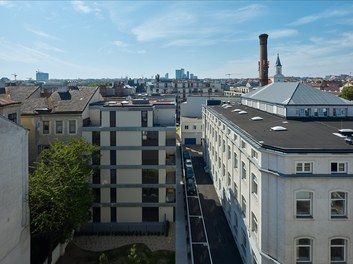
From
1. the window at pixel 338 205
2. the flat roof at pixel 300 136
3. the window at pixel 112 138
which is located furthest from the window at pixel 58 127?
the window at pixel 338 205

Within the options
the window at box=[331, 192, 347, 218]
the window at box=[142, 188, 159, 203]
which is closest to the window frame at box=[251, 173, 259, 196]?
the window at box=[331, 192, 347, 218]

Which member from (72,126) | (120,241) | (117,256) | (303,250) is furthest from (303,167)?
(72,126)

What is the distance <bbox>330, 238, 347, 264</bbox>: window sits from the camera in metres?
24.9

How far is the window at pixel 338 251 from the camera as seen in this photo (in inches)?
981

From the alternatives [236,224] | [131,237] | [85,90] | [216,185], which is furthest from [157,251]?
[85,90]

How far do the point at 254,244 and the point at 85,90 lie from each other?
30272 millimetres

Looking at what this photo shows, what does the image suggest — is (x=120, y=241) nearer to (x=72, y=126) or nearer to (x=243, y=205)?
(x=72, y=126)

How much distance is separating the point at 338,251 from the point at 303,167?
22.5ft

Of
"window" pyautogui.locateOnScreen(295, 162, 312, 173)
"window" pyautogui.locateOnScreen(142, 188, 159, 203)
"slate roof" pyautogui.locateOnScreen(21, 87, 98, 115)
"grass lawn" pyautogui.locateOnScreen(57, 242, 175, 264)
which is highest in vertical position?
"slate roof" pyautogui.locateOnScreen(21, 87, 98, 115)

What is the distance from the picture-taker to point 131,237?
1560 inches

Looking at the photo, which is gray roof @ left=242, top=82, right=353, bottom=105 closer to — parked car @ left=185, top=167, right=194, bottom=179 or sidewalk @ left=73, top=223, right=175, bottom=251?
parked car @ left=185, top=167, right=194, bottom=179

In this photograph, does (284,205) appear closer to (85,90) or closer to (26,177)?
(26,177)

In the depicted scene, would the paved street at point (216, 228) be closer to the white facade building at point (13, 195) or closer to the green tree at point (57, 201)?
the green tree at point (57, 201)

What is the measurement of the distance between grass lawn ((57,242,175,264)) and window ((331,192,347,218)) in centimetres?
1645
